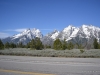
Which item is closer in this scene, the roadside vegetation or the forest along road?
the forest along road

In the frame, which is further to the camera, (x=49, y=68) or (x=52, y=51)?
(x=52, y=51)

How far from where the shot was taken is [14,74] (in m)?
9.31

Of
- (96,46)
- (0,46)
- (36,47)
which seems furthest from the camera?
(96,46)

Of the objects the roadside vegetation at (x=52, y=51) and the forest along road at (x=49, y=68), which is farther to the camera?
the roadside vegetation at (x=52, y=51)

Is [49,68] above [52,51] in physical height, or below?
below

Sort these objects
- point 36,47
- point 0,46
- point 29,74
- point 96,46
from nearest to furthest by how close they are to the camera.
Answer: point 29,74
point 0,46
point 36,47
point 96,46

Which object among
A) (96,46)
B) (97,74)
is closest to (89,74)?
(97,74)

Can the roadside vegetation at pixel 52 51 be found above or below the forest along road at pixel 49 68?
above

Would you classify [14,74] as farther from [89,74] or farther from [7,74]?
[89,74]

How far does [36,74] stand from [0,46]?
187 ft

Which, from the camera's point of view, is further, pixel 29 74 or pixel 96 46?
pixel 96 46

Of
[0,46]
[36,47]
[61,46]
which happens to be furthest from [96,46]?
[0,46]

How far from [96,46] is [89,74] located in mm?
105065

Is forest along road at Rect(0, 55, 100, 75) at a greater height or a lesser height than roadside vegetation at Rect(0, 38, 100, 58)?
lesser
